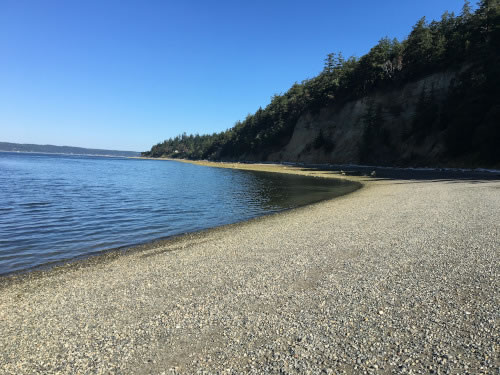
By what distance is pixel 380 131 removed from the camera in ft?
178

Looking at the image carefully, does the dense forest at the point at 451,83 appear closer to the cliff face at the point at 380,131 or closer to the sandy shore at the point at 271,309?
the cliff face at the point at 380,131

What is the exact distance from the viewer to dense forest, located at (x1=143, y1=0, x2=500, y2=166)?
38781mm

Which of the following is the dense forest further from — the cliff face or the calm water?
the calm water

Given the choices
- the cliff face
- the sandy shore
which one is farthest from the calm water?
the cliff face

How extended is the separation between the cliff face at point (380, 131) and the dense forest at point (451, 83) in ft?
1.16

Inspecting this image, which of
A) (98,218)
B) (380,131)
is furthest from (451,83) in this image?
(98,218)

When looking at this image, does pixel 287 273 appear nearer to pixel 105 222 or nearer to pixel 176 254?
pixel 176 254

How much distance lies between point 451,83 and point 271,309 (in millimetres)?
56938

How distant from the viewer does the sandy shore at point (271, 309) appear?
392cm

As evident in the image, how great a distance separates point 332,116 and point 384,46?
1841cm

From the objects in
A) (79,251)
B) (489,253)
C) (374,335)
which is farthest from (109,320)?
(489,253)

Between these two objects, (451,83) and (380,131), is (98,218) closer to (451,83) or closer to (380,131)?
(380,131)

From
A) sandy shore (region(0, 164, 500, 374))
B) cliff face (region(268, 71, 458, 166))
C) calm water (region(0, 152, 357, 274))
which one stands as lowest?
calm water (region(0, 152, 357, 274))

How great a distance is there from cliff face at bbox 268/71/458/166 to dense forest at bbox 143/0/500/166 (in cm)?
35
